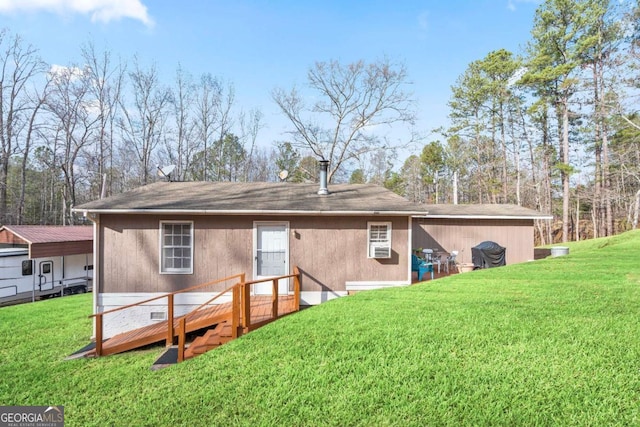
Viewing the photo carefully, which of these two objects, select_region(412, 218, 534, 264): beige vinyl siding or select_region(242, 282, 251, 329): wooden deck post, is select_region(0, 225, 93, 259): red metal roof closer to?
select_region(242, 282, 251, 329): wooden deck post

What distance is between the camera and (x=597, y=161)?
21.2m

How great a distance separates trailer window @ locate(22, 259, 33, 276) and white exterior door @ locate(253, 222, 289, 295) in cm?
1085

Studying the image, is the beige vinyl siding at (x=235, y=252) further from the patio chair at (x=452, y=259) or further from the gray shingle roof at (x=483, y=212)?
the gray shingle roof at (x=483, y=212)

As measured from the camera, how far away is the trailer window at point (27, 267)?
1199 cm

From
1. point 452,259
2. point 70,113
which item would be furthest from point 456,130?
point 70,113

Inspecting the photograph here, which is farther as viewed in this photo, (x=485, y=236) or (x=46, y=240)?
(x=46, y=240)

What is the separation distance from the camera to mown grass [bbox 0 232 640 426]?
9.20ft

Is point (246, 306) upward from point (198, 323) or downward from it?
upward

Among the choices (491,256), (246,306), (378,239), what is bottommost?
(246,306)

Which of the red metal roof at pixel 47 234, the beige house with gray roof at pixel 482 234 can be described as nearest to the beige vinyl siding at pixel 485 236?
the beige house with gray roof at pixel 482 234

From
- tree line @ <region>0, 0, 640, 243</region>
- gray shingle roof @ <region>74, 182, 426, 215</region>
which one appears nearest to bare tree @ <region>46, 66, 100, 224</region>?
tree line @ <region>0, 0, 640, 243</region>

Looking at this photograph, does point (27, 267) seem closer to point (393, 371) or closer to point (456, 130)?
point (393, 371)

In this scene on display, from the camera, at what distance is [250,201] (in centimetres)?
798

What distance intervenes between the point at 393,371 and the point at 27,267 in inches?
593
